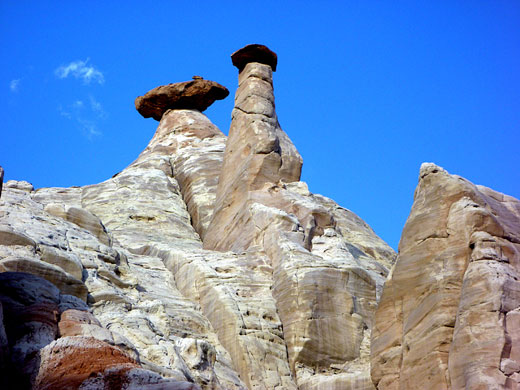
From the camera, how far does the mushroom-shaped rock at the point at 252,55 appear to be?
30.5 meters

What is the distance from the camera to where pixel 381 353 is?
15.9 m

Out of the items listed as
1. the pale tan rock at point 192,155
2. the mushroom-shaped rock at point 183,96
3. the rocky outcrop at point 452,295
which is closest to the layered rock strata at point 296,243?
the rocky outcrop at point 452,295

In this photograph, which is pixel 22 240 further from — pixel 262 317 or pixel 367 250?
pixel 367 250

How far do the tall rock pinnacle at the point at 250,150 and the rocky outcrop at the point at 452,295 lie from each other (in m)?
7.12

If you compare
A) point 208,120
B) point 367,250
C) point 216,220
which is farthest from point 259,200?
point 208,120

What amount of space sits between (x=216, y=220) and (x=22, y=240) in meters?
9.03

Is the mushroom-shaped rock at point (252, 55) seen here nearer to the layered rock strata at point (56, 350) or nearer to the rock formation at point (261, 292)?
the rock formation at point (261, 292)

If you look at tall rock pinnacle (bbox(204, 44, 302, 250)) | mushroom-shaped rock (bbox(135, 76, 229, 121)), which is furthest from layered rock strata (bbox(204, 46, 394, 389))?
mushroom-shaped rock (bbox(135, 76, 229, 121))

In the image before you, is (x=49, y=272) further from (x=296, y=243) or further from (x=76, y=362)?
(x=296, y=243)

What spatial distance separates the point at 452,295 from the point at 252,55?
17.4 meters

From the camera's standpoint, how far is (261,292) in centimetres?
1984

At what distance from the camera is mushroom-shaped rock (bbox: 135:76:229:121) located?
44688mm

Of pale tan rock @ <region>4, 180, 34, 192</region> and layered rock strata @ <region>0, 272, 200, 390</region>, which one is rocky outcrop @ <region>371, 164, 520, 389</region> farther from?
pale tan rock @ <region>4, 180, 34, 192</region>

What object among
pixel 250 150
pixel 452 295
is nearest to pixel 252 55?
pixel 250 150
